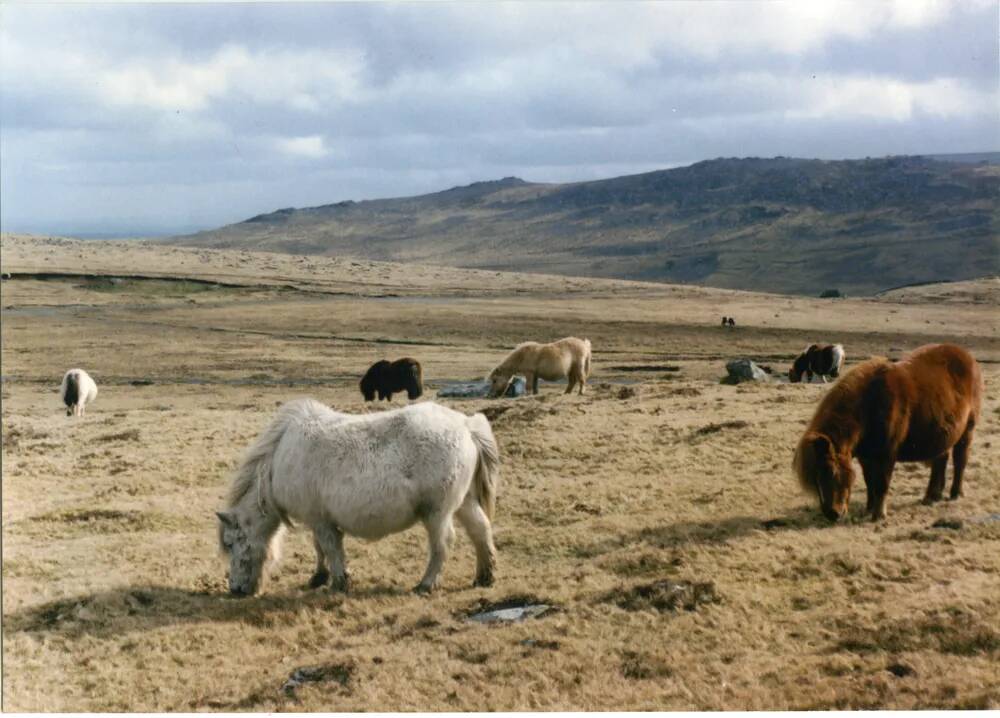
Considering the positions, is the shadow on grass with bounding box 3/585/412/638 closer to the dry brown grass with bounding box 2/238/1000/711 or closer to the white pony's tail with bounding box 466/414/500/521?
the dry brown grass with bounding box 2/238/1000/711

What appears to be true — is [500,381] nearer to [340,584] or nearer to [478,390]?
[478,390]

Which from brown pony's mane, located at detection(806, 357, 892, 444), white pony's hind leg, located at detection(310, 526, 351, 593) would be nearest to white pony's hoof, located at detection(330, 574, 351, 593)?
white pony's hind leg, located at detection(310, 526, 351, 593)

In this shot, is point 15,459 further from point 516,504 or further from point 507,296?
point 507,296

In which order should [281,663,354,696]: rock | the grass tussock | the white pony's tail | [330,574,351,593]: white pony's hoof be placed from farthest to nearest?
1. the white pony's tail
2. [330,574,351,593]: white pony's hoof
3. [281,663,354,696]: rock
4. the grass tussock

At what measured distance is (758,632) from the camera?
776 centimetres

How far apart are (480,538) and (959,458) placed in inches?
256

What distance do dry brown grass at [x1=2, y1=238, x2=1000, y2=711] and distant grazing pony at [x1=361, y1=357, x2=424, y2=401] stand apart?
5.11m

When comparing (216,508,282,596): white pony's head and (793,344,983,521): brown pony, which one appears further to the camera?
(793,344,983,521): brown pony

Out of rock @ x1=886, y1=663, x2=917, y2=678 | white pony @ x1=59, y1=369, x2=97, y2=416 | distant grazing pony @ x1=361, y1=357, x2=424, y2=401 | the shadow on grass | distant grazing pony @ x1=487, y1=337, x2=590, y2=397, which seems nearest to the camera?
rock @ x1=886, y1=663, x2=917, y2=678

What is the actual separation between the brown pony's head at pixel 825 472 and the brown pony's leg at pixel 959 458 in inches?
82.5

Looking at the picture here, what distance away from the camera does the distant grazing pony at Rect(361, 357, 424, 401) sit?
27.4m

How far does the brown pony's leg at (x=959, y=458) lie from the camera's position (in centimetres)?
1154

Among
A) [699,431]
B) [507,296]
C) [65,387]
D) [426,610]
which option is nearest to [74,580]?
[426,610]

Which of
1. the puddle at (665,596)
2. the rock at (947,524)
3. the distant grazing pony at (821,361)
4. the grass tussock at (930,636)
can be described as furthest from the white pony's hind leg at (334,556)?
the distant grazing pony at (821,361)
